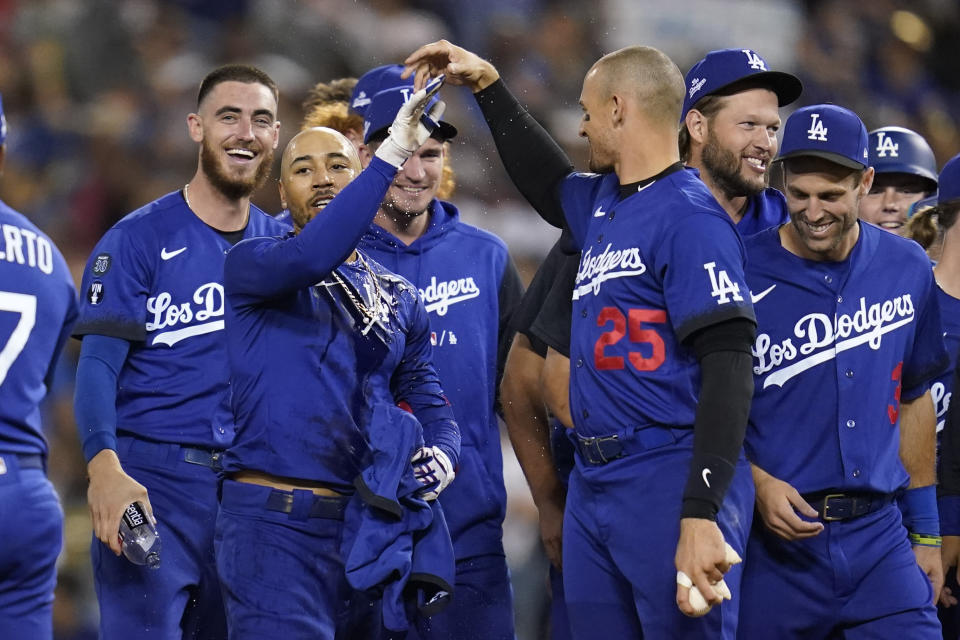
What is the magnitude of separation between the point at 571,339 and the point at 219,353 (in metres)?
1.45

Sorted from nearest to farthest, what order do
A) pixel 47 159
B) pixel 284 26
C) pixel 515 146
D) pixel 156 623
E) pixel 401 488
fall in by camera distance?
pixel 401 488 < pixel 515 146 < pixel 156 623 < pixel 47 159 < pixel 284 26

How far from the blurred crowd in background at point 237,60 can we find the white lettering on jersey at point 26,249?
3606mm

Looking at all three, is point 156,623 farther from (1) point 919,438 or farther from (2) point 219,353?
(1) point 919,438

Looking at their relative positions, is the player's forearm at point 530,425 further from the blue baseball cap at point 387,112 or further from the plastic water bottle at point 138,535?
the plastic water bottle at point 138,535

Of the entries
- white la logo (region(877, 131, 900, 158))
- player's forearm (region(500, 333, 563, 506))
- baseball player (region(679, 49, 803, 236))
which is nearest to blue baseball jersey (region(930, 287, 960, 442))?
baseball player (region(679, 49, 803, 236))

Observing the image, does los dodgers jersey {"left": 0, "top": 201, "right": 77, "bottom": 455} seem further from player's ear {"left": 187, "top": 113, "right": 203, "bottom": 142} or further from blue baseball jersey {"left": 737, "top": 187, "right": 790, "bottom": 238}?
blue baseball jersey {"left": 737, "top": 187, "right": 790, "bottom": 238}

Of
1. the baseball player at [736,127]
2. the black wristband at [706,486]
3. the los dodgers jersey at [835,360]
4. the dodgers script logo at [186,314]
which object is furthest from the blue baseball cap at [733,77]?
the dodgers script logo at [186,314]

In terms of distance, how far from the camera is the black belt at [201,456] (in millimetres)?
4762

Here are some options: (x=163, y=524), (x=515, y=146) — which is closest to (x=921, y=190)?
(x=515, y=146)

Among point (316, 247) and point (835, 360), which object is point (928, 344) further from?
point (316, 247)

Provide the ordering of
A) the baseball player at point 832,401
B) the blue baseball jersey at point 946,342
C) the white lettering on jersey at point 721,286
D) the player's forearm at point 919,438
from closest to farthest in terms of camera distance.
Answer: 1. the white lettering on jersey at point 721,286
2. the baseball player at point 832,401
3. the player's forearm at point 919,438
4. the blue baseball jersey at point 946,342

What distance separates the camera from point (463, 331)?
5012 millimetres

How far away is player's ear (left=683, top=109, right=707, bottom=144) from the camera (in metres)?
4.69

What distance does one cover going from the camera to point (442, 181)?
5730mm
